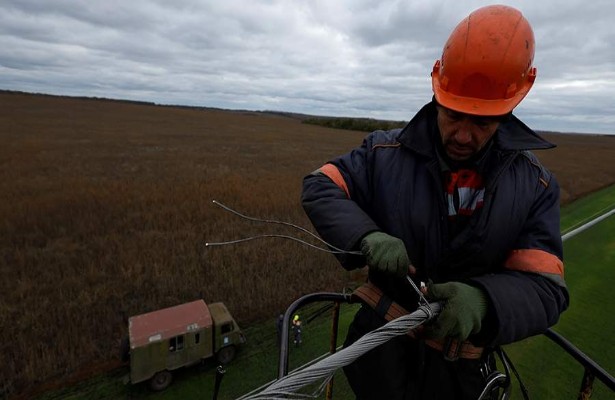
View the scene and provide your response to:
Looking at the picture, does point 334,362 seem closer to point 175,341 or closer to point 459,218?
point 459,218

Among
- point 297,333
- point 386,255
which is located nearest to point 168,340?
point 297,333

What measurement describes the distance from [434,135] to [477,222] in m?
0.54

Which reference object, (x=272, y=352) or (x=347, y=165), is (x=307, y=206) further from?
(x=272, y=352)

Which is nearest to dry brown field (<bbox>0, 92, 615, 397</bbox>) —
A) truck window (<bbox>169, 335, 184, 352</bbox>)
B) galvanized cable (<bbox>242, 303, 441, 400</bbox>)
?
truck window (<bbox>169, 335, 184, 352</bbox>)

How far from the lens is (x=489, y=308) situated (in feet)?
5.33

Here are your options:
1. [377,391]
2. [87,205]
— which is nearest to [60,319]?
[377,391]

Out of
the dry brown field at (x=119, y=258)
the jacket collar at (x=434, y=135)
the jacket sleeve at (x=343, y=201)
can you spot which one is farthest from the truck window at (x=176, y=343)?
the jacket collar at (x=434, y=135)

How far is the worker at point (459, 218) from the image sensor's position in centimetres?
165

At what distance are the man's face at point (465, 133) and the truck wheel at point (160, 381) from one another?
610 cm

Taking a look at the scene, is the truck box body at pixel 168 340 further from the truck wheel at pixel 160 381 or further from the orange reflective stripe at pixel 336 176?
the orange reflective stripe at pixel 336 176

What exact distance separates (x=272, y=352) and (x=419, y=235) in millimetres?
5811

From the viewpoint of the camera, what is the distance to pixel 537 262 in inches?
67.5

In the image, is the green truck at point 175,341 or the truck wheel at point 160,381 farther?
the truck wheel at point 160,381

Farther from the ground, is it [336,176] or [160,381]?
[336,176]
